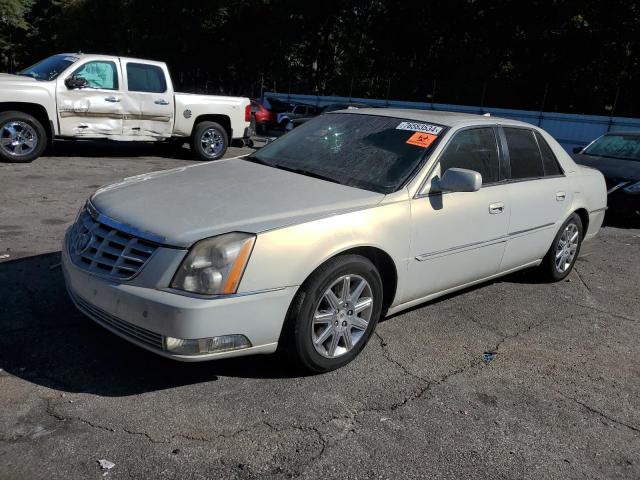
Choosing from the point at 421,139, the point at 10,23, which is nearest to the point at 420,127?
the point at 421,139

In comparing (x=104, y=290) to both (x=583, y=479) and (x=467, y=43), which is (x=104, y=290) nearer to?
(x=583, y=479)

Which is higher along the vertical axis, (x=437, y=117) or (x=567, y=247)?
(x=437, y=117)

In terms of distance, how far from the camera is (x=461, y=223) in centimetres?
409

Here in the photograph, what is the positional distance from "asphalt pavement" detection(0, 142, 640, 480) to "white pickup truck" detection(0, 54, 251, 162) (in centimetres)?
532

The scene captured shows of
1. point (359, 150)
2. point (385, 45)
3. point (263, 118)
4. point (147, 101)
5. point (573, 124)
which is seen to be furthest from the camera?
point (385, 45)

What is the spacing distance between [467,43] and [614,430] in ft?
96.0

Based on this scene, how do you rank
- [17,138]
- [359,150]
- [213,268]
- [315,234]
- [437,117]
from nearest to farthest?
[213,268], [315,234], [359,150], [437,117], [17,138]

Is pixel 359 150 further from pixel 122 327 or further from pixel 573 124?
pixel 573 124

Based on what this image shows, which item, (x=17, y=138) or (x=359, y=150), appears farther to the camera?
(x=17, y=138)

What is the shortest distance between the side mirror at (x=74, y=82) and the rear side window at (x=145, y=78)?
885mm

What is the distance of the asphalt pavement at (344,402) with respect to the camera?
2678 millimetres

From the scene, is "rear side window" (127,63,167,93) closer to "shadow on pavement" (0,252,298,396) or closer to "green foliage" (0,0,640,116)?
"shadow on pavement" (0,252,298,396)

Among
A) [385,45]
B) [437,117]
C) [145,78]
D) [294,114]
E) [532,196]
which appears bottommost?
[294,114]

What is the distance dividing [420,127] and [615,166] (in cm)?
579
